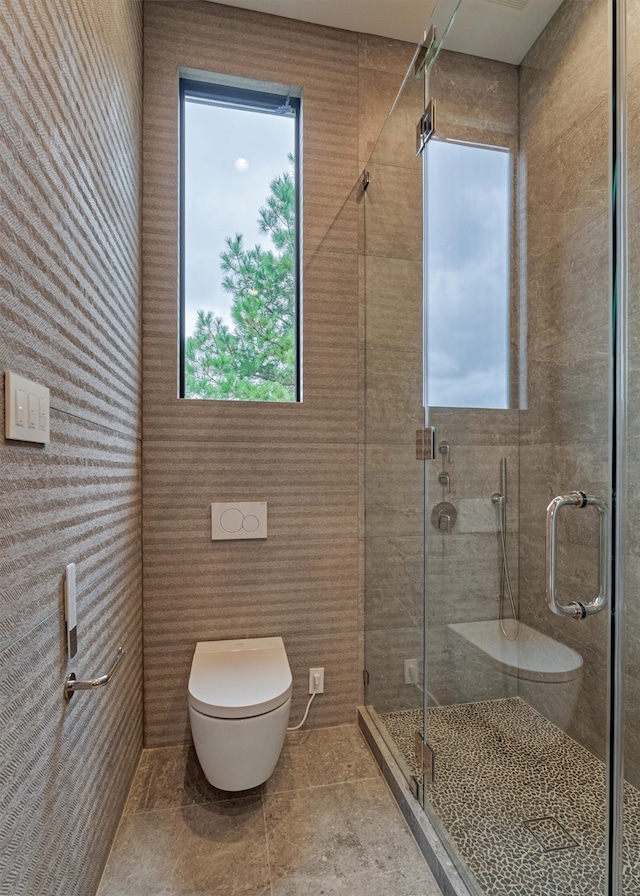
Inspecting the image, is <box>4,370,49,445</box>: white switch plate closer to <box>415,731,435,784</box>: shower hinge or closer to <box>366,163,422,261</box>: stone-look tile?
<box>366,163,422,261</box>: stone-look tile

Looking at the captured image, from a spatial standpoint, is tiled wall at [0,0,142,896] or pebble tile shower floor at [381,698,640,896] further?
pebble tile shower floor at [381,698,640,896]

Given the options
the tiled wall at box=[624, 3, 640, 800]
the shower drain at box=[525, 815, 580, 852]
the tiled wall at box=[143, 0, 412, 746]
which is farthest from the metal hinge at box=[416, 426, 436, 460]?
the shower drain at box=[525, 815, 580, 852]

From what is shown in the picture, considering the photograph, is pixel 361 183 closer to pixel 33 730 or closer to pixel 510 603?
pixel 510 603

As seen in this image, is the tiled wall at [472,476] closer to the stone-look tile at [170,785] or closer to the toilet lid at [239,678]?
the toilet lid at [239,678]

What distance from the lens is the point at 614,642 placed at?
0.90 m

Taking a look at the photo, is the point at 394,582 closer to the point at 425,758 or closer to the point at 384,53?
the point at 425,758

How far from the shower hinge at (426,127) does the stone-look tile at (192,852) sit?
2.36 m

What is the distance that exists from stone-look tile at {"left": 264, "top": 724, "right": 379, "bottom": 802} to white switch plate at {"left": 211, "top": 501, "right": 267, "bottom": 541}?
2.89 ft

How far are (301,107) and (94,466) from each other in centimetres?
186

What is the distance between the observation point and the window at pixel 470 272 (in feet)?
5.06

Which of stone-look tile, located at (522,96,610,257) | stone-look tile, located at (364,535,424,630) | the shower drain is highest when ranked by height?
stone-look tile, located at (522,96,610,257)

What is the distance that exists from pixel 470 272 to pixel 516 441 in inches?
23.8

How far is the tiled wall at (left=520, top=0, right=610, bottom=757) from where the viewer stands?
105cm

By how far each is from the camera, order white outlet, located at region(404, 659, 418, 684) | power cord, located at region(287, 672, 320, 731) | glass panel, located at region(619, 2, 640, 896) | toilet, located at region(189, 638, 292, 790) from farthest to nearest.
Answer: power cord, located at region(287, 672, 320, 731) < white outlet, located at region(404, 659, 418, 684) < toilet, located at region(189, 638, 292, 790) < glass panel, located at region(619, 2, 640, 896)
